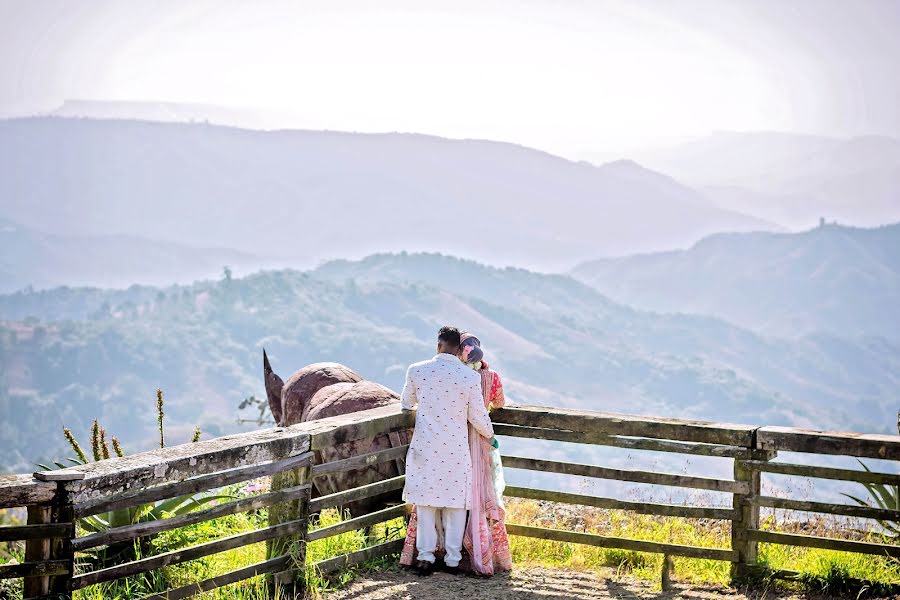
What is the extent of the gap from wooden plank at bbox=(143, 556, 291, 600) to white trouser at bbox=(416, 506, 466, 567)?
37.5 inches

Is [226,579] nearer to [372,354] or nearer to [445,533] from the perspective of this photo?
[445,533]

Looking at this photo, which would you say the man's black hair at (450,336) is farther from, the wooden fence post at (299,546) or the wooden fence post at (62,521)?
the wooden fence post at (62,521)

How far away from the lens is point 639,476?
6.39 m

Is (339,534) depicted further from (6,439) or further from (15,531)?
(6,439)

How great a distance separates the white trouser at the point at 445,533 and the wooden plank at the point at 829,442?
1921mm

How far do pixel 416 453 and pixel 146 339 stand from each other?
150 metres

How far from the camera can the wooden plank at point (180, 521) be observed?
15.4 ft

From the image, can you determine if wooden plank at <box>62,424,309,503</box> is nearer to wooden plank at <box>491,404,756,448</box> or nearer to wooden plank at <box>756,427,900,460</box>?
wooden plank at <box>491,404,756,448</box>

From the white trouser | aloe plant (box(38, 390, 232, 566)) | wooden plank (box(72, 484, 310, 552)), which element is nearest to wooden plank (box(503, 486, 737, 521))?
the white trouser

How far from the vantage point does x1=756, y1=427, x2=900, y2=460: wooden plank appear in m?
5.80

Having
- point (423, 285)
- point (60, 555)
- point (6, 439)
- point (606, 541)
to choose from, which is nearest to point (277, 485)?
point (60, 555)

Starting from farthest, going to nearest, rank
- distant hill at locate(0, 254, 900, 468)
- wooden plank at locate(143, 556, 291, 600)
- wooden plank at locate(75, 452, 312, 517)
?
distant hill at locate(0, 254, 900, 468) < wooden plank at locate(143, 556, 291, 600) < wooden plank at locate(75, 452, 312, 517)

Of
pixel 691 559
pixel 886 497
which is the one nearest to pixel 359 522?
pixel 691 559

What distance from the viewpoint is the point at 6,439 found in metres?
115
